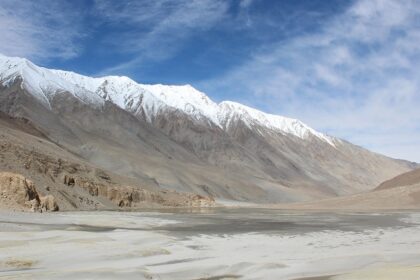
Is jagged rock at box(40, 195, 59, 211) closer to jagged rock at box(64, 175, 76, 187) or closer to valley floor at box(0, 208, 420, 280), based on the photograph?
jagged rock at box(64, 175, 76, 187)

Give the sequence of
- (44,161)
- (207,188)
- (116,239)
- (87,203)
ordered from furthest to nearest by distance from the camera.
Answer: (207,188), (44,161), (87,203), (116,239)

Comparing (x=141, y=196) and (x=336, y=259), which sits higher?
(x=141, y=196)

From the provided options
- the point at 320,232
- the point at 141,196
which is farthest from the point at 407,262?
the point at 141,196

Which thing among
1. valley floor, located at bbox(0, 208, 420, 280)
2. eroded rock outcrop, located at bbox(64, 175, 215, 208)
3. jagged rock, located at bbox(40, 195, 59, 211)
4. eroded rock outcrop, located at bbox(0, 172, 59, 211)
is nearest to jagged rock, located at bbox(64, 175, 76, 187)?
eroded rock outcrop, located at bbox(64, 175, 215, 208)

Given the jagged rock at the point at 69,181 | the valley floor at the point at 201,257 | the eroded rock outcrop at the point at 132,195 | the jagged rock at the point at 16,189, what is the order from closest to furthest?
the valley floor at the point at 201,257 → the jagged rock at the point at 16,189 → the jagged rock at the point at 69,181 → the eroded rock outcrop at the point at 132,195

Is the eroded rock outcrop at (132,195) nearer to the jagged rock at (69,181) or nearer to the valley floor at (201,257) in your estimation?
the jagged rock at (69,181)

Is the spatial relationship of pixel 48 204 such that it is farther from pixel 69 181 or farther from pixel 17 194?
pixel 69 181

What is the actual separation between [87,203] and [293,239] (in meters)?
48.7

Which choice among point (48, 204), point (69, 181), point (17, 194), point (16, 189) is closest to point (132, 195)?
point (69, 181)

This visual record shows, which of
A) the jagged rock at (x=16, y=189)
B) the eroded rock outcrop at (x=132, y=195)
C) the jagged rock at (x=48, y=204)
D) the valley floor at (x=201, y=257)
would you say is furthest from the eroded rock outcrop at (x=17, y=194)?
the eroded rock outcrop at (x=132, y=195)

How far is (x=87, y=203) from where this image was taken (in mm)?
75125

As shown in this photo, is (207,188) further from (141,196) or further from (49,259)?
(49,259)

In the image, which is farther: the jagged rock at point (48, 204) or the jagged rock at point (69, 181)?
the jagged rock at point (69, 181)

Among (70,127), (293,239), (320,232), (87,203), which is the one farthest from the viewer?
(70,127)
